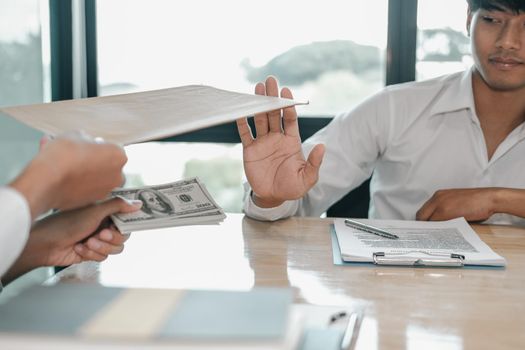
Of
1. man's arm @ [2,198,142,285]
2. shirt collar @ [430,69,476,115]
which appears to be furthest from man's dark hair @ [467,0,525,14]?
man's arm @ [2,198,142,285]

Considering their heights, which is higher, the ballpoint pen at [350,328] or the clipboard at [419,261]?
the ballpoint pen at [350,328]

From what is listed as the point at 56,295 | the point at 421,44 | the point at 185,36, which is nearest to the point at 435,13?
the point at 421,44

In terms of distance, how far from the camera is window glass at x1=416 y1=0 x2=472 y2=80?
8.29 ft

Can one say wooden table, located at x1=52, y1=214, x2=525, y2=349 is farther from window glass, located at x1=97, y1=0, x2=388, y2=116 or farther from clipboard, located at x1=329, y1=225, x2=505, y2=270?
window glass, located at x1=97, y1=0, x2=388, y2=116

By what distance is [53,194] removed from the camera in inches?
34.9

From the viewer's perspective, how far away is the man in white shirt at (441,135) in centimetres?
196

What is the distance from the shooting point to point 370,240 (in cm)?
150

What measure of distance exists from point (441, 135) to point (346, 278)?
3.17ft

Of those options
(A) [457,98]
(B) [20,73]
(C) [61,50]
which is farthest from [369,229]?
(C) [61,50]

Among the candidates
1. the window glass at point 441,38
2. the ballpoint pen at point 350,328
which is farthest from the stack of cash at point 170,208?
the window glass at point 441,38

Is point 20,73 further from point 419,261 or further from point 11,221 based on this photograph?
point 11,221

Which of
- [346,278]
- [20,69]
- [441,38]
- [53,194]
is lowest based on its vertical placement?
[346,278]

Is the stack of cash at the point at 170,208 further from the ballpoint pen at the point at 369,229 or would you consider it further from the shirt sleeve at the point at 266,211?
the ballpoint pen at the point at 369,229

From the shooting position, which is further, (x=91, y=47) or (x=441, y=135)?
(x=91, y=47)
